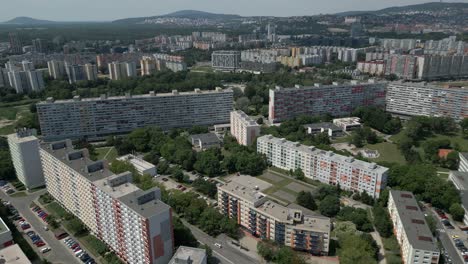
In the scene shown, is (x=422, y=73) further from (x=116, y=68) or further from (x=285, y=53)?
(x=116, y=68)

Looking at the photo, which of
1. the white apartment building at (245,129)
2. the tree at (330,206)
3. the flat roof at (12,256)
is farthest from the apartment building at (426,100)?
the flat roof at (12,256)

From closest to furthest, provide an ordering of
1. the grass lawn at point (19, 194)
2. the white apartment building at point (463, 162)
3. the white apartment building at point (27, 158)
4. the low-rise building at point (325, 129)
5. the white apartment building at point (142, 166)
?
the white apartment building at point (27, 158), the grass lawn at point (19, 194), the white apartment building at point (463, 162), the white apartment building at point (142, 166), the low-rise building at point (325, 129)

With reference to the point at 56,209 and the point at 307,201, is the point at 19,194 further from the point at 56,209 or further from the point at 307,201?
the point at 307,201

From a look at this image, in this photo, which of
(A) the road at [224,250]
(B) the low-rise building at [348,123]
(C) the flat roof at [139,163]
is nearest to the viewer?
(A) the road at [224,250]

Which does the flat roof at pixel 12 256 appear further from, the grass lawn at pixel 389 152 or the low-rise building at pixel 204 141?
the grass lawn at pixel 389 152

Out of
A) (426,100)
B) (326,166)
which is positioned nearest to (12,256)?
(326,166)

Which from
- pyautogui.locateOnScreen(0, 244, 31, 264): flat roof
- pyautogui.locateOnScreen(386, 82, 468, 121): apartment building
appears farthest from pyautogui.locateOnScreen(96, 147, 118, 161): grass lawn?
pyautogui.locateOnScreen(386, 82, 468, 121): apartment building

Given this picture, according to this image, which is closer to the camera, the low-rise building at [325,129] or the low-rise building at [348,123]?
the low-rise building at [325,129]
